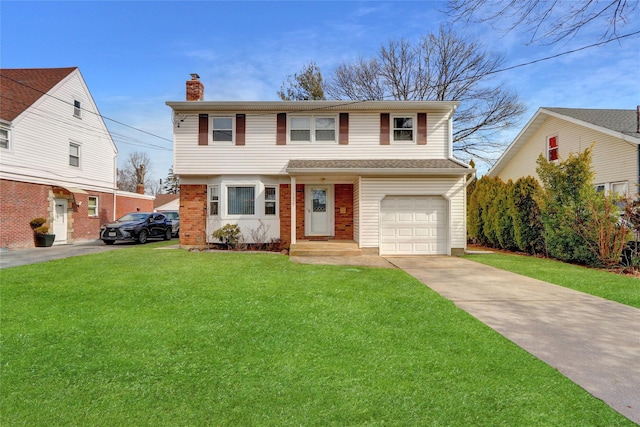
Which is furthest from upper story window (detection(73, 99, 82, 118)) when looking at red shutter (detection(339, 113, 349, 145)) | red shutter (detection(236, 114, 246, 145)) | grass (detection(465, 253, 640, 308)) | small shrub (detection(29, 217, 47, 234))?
grass (detection(465, 253, 640, 308))

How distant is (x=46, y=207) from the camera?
1611cm

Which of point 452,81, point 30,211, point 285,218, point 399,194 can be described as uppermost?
point 452,81

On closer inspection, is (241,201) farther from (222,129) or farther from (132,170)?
(132,170)

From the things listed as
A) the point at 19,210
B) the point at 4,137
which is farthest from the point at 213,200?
the point at 4,137

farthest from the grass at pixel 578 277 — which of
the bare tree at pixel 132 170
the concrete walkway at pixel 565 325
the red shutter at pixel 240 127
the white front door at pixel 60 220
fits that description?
the bare tree at pixel 132 170

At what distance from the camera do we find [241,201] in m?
13.3

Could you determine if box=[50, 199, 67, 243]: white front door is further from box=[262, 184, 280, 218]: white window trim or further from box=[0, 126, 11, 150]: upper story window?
box=[262, 184, 280, 218]: white window trim

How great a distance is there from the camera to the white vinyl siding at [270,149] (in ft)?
43.5

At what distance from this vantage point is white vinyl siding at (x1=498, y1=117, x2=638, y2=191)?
13.6 metres

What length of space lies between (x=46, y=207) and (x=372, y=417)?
19.2 m

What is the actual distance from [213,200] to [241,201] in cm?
124

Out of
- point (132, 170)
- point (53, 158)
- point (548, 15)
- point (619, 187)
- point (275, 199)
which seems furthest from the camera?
point (132, 170)

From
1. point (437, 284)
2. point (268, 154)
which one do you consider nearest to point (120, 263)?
point (268, 154)

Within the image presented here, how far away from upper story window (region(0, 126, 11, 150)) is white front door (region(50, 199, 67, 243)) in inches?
126
